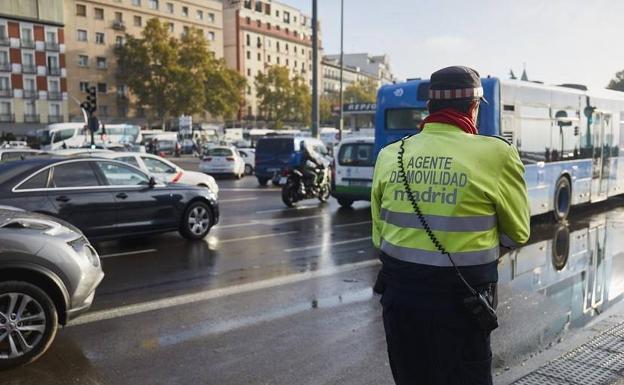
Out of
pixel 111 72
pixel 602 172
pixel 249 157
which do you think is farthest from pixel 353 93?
pixel 602 172

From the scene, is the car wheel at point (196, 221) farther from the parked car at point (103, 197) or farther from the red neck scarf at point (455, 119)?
the red neck scarf at point (455, 119)

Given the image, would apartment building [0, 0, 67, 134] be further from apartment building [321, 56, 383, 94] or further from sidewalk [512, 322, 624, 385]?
sidewalk [512, 322, 624, 385]

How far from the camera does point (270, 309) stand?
5848 millimetres

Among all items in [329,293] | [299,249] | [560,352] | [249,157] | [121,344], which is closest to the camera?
[560,352]

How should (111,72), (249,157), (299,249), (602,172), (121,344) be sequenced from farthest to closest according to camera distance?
(111,72) < (249,157) < (602,172) < (299,249) < (121,344)

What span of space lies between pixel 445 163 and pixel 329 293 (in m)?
4.34

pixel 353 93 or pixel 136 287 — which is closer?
pixel 136 287

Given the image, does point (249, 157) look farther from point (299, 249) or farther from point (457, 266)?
point (457, 266)

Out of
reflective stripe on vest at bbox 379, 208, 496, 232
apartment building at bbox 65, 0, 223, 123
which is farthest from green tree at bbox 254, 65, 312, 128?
reflective stripe on vest at bbox 379, 208, 496, 232

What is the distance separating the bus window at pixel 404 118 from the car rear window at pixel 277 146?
33.6 feet

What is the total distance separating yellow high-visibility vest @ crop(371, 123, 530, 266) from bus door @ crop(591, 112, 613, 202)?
11356 millimetres

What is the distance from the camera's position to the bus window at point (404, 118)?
1124 centimetres

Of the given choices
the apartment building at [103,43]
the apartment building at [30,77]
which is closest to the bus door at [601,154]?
the apartment building at [30,77]

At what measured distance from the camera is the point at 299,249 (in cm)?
905
